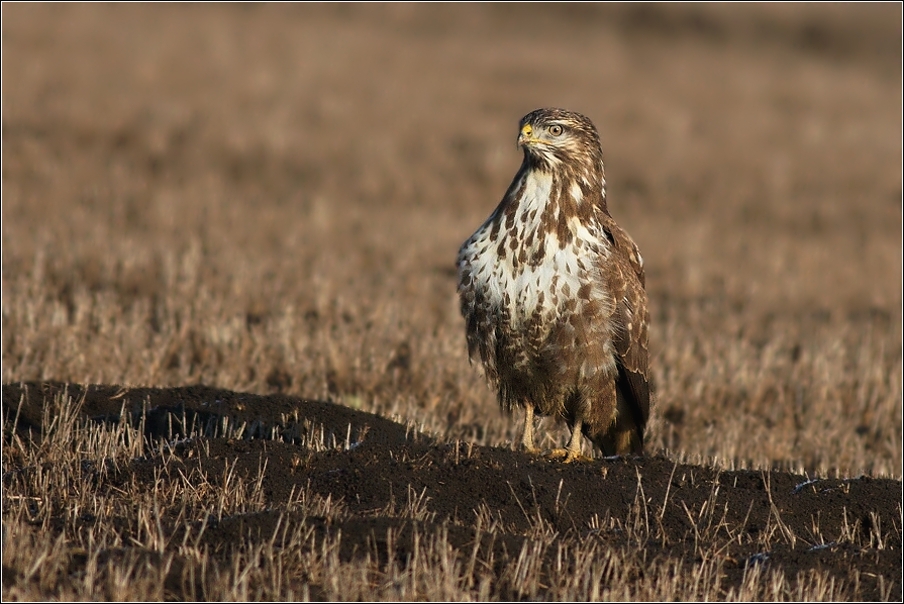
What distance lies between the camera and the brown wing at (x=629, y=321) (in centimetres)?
672

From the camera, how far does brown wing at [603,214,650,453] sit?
22.0 ft

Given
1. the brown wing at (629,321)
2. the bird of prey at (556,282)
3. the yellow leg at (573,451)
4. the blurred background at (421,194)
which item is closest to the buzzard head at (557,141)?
the bird of prey at (556,282)

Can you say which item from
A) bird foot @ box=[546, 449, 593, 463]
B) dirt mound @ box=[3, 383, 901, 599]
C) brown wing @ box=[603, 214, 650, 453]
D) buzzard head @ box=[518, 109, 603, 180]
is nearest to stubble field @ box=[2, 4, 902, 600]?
dirt mound @ box=[3, 383, 901, 599]

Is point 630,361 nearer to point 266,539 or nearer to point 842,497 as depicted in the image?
point 842,497

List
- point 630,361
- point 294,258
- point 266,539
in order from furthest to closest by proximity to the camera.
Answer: point 294,258 → point 630,361 → point 266,539

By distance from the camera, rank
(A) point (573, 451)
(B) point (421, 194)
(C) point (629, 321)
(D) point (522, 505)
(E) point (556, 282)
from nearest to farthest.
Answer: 1. (D) point (522, 505)
2. (E) point (556, 282)
3. (C) point (629, 321)
4. (A) point (573, 451)
5. (B) point (421, 194)

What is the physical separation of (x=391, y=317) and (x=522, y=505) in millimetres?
5521

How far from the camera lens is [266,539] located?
5035mm

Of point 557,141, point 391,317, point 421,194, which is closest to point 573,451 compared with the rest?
point 557,141

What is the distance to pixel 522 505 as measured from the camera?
19.6ft

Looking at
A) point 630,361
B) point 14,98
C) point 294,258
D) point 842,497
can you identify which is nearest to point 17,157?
point 14,98

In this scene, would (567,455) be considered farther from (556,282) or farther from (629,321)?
(556,282)

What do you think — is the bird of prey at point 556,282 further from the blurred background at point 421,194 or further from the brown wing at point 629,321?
the blurred background at point 421,194

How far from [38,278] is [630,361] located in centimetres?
681
